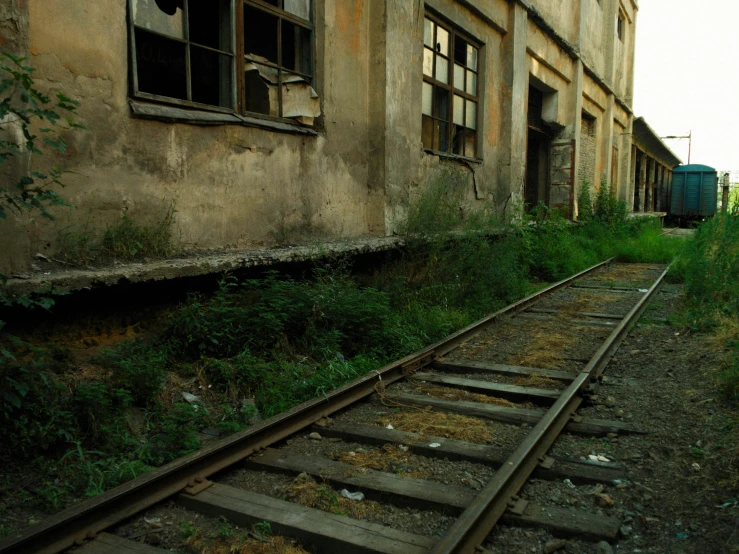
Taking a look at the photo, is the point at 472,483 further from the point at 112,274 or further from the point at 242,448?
the point at 112,274

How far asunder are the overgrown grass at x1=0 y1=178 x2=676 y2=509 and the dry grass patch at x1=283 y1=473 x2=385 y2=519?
881 mm

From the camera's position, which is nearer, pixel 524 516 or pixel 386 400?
pixel 524 516

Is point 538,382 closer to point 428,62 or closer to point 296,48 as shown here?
point 296,48

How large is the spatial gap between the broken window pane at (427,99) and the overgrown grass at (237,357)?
5.15 feet

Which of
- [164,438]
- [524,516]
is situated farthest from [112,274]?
[524,516]

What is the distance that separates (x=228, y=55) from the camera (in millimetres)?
6137

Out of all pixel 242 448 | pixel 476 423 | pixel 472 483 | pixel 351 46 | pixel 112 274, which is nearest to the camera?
pixel 472 483

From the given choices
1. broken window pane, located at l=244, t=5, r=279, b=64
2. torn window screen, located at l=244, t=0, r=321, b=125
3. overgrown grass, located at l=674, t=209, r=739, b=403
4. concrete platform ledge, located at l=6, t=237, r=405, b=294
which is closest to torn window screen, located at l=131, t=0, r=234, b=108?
torn window screen, located at l=244, t=0, r=321, b=125

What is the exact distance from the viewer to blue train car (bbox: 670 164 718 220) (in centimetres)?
3148

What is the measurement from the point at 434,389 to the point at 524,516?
77.2 inches

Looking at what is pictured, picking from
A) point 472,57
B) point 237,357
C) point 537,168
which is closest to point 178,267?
point 237,357

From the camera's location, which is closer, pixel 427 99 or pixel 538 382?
pixel 538 382

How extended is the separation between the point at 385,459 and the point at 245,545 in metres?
1.09

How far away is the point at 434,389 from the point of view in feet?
15.7
